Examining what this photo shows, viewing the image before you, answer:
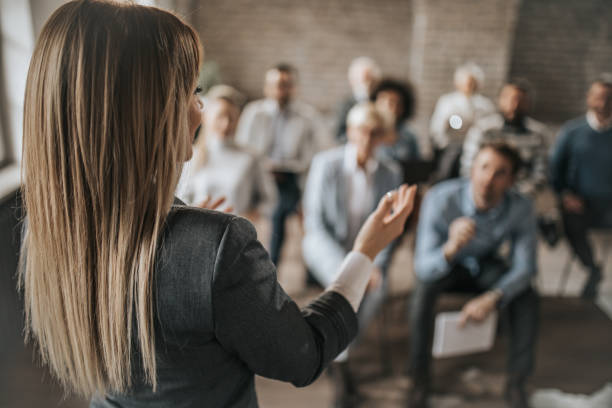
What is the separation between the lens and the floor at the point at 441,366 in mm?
2225

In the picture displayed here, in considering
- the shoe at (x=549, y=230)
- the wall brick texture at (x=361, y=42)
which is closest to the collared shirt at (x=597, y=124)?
the shoe at (x=549, y=230)

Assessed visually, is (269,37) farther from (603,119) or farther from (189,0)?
(603,119)

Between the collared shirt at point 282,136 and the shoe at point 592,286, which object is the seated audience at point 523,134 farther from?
the collared shirt at point 282,136

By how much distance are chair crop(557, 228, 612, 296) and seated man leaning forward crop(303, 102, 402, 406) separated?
1.77m

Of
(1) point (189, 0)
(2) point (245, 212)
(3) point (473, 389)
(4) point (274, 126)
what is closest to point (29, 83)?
(2) point (245, 212)

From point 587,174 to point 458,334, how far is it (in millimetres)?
1710

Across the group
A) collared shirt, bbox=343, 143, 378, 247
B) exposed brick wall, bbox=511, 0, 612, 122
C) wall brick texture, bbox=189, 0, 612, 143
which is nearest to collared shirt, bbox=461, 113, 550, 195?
collared shirt, bbox=343, 143, 378, 247

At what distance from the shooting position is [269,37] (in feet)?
20.0

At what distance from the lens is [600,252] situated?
410 cm

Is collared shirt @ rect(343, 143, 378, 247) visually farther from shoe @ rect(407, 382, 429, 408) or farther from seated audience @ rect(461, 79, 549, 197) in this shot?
seated audience @ rect(461, 79, 549, 197)

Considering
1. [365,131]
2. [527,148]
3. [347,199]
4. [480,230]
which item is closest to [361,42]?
[527,148]

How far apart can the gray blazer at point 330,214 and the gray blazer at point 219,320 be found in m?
1.34

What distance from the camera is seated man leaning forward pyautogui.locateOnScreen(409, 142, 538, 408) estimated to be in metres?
2.23

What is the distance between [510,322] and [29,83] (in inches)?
87.9
